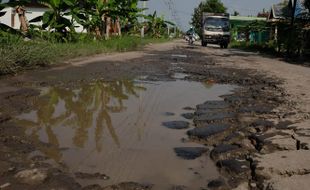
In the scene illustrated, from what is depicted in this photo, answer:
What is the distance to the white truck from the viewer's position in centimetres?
3197

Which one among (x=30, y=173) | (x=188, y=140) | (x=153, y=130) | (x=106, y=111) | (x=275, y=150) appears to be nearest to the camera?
(x=30, y=173)

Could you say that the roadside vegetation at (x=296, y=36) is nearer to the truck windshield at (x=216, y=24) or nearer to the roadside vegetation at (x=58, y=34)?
the roadside vegetation at (x=58, y=34)

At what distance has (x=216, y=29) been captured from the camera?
106 feet

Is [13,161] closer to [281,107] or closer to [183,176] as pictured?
[183,176]

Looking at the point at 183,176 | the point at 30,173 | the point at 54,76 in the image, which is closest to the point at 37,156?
the point at 30,173

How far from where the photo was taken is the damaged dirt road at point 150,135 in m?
3.38

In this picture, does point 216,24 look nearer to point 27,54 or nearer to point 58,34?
point 58,34

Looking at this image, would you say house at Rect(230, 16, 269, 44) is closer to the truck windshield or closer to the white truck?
the truck windshield

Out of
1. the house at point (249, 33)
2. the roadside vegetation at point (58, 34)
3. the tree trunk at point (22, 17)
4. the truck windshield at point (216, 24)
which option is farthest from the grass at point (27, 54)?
the house at point (249, 33)

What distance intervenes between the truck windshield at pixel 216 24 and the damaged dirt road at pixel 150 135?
2397 centimetres

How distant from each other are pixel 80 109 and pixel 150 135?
167 cm

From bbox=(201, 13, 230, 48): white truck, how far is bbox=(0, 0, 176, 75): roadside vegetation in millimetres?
6586

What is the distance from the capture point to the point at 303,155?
3842 millimetres

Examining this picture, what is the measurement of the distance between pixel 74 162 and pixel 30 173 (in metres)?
0.47
